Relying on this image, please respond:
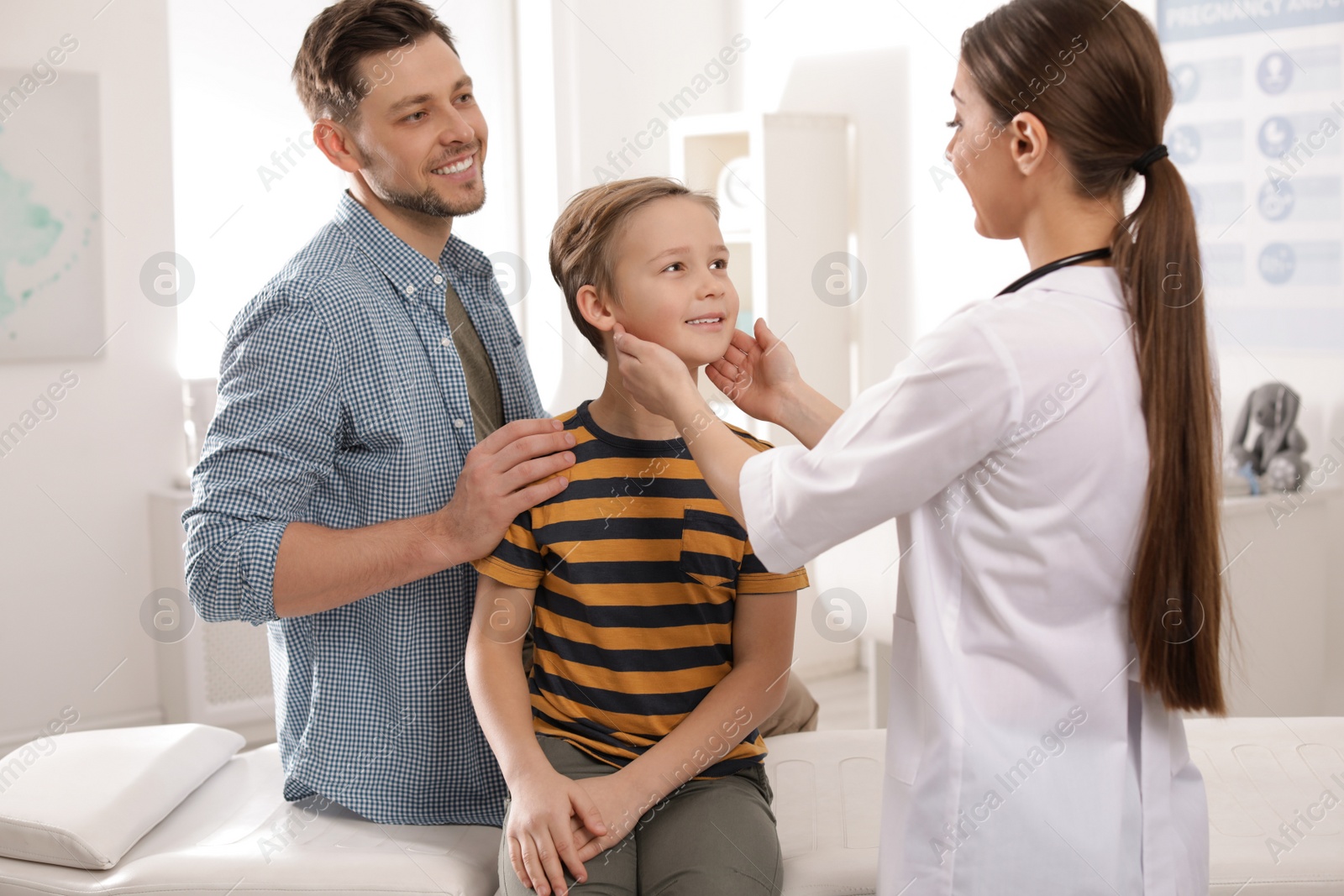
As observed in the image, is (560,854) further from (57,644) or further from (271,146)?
(271,146)

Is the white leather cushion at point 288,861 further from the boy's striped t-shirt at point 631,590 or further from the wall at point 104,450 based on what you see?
the wall at point 104,450

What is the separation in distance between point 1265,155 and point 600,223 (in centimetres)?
209

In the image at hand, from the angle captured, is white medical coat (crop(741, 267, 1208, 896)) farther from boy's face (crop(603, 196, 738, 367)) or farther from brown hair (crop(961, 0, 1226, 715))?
boy's face (crop(603, 196, 738, 367))

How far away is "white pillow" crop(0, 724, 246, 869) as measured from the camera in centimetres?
148

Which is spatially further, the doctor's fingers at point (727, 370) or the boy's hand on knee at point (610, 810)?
the doctor's fingers at point (727, 370)

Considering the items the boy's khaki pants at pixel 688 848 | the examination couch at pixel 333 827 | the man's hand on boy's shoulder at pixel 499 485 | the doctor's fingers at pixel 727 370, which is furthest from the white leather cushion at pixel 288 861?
the doctor's fingers at pixel 727 370

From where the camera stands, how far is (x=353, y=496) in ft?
4.86

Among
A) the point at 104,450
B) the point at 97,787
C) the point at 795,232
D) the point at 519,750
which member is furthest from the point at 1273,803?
the point at 104,450

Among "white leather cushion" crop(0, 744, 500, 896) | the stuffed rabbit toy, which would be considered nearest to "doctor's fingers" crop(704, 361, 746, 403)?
"white leather cushion" crop(0, 744, 500, 896)

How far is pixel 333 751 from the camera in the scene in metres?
1.51

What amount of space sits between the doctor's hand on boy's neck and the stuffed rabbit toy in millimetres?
1873

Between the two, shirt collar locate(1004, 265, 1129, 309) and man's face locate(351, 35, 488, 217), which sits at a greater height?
man's face locate(351, 35, 488, 217)

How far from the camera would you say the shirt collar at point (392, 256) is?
154 cm

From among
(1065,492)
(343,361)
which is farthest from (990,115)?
(343,361)
